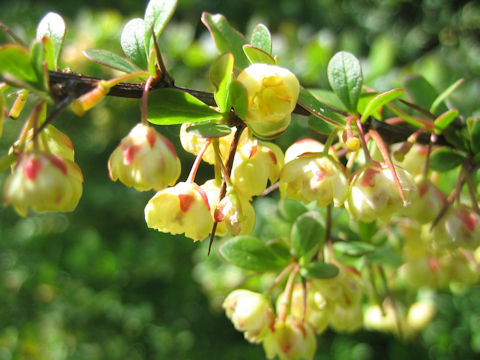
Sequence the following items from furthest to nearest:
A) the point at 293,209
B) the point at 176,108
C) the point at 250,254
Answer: the point at 293,209 → the point at 250,254 → the point at 176,108

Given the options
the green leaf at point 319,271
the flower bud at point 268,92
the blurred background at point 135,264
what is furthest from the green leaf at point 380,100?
the blurred background at point 135,264

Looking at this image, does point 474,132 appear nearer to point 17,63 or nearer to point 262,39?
point 262,39

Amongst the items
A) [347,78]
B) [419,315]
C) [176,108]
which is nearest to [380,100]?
[347,78]

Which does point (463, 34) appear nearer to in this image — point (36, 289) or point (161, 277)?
point (161, 277)

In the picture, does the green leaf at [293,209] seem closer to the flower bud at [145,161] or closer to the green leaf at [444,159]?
the green leaf at [444,159]

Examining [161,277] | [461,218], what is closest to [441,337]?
[161,277]
